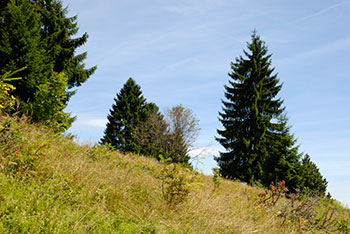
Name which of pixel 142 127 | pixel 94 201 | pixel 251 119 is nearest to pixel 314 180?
Answer: pixel 251 119

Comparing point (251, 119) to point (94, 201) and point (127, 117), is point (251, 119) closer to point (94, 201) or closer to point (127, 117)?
point (127, 117)

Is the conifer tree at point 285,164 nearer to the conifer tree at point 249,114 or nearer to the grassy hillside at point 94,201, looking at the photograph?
the conifer tree at point 249,114

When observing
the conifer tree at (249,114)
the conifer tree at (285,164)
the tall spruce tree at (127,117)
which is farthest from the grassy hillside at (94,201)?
the tall spruce tree at (127,117)

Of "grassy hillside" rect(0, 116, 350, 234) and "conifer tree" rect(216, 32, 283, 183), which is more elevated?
"conifer tree" rect(216, 32, 283, 183)

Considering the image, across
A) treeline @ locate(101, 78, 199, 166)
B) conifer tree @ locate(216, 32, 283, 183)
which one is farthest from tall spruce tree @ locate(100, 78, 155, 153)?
conifer tree @ locate(216, 32, 283, 183)

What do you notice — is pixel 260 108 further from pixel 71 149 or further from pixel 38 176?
pixel 38 176

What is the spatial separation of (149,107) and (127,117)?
13.8ft

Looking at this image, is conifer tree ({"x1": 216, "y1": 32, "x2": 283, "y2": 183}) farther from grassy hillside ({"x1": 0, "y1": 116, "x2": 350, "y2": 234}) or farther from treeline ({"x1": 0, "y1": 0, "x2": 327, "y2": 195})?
grassy hillside ({"x1": 0, "y1": 116, "x2": 350, "y2": 234})

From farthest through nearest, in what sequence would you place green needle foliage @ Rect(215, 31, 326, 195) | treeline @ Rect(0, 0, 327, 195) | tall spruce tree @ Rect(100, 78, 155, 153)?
tall spruce tree @ Rect(100, 78, 155, 153), green needle foliage @ Rect(215, 31, 326, 195), treeline @ Rect(0, 0, 327, 195)

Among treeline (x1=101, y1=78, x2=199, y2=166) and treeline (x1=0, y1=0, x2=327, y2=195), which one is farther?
treeline (x1=101, y1=78, x2=199, y2=166)

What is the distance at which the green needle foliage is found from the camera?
67.4 ft

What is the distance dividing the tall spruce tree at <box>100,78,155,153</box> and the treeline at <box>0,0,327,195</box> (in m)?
0.12

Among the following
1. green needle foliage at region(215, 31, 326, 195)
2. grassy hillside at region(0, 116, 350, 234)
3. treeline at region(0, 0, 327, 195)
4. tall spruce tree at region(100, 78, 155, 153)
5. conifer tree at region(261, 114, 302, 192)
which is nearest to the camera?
grassy hillside at region(0, 116, 350, 234)

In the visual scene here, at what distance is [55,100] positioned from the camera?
798cm
